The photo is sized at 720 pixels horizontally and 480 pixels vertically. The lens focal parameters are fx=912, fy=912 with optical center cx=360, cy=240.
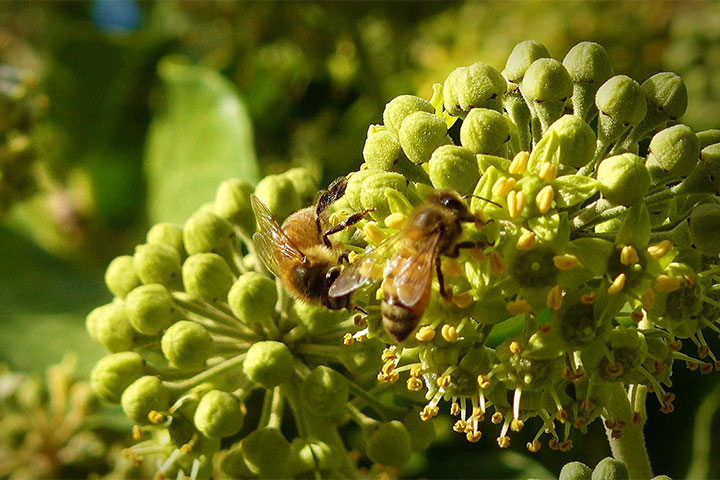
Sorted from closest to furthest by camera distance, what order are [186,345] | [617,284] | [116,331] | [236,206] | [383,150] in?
[617,284] → [383,150] → [186,345] → [116,331] → [236,206]

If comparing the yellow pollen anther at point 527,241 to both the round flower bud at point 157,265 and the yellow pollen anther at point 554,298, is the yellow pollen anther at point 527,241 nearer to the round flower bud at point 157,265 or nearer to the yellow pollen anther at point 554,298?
the yellow pollen anther at point 554,298

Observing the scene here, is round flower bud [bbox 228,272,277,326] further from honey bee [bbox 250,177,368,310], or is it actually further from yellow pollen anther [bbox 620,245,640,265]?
yellow pollen anther [bbox 620,245,640,265]

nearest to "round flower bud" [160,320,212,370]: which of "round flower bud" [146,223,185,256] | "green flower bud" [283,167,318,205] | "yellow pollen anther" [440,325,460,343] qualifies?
"round flower bud" [146,223,185,256]

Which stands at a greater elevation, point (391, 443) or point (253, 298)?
point (253, 298)

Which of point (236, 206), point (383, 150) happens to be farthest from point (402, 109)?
point (236, 206)

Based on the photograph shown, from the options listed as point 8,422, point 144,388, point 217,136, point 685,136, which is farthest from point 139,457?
point 685,136

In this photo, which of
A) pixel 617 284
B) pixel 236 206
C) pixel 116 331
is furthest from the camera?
pixel 236 206

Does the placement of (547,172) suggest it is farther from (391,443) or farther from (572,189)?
(391,443)

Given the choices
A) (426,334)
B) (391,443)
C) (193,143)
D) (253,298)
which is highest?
(193,143)
